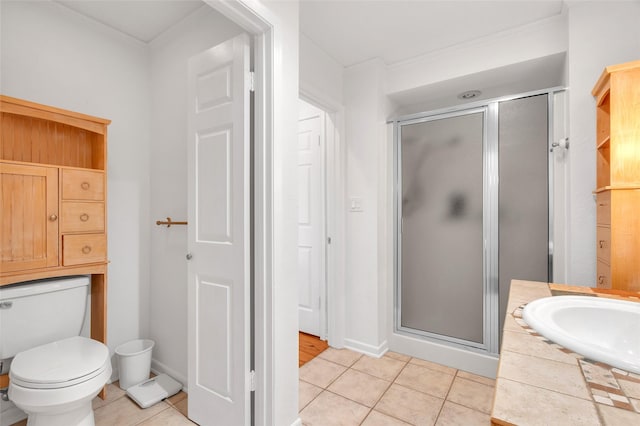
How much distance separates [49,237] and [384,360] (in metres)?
2.44

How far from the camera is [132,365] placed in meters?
1.97

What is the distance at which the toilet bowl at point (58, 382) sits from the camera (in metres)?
1.31

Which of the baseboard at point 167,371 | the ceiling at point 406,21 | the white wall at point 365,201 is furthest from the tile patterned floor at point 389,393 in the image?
the ceiling at point 406,21

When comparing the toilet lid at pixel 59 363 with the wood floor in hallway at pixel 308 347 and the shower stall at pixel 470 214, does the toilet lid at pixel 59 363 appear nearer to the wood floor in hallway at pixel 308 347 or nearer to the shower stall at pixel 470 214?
the wood floor in hallway at pixel 308 347

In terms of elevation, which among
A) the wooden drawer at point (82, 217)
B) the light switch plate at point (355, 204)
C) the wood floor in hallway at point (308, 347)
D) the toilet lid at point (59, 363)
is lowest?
the wood floor in hallway at point (308, 347)

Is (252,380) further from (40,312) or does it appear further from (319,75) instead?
(319,75)

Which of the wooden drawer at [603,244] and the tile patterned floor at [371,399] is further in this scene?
the tile patterned floor at [371,399]

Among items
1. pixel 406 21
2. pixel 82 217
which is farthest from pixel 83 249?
pixel 406 21

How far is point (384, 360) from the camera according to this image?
96.0 inches

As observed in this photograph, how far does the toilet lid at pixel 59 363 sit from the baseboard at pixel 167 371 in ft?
1.93

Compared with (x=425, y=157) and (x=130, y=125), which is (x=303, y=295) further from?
(x=130, y=125)

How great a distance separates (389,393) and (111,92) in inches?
112

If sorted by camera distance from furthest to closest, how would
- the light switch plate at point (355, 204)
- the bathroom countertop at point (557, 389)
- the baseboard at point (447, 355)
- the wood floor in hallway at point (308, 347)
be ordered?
1. the light switch plate at point (355, 204)
2. the wood floor in hallway at point (308, 347)
3. the baseboard at point (447, 355)
4. the bathroom countertop at point (557, 389)

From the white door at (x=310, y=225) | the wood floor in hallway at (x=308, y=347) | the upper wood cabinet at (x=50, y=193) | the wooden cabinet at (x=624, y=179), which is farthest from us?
the white door at (x=310, y=225)
